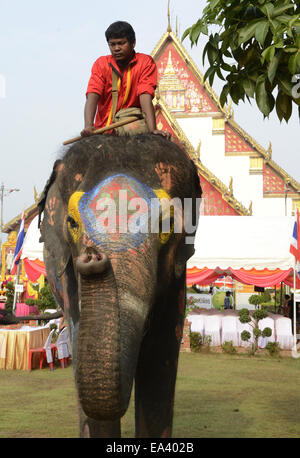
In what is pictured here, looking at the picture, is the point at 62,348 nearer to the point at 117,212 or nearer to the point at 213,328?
the point at 213,328

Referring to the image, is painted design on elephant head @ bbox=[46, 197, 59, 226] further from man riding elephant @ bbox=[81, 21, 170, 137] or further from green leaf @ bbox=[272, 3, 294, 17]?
green leaf @ bbox=[272, 3, 294, 17]

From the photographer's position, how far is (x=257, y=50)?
13.9 feet

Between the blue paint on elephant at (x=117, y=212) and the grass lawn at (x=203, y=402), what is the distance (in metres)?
3.66

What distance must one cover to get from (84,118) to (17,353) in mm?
8358

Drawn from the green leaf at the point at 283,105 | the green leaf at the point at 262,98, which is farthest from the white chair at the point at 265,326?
the green leaf at the point at 262,98

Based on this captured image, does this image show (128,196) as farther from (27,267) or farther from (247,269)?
(27,267)

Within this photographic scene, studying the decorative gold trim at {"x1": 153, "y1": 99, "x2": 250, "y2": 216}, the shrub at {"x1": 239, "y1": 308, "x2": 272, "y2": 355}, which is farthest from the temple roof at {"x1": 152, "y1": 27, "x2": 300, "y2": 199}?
the shrub at {"x1": 239, "y1": 308, "x2": 272, "y2": 355}

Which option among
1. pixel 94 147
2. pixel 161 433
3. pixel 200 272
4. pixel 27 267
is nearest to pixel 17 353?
pixel 27 267

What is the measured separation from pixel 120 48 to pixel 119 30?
10 centimetres

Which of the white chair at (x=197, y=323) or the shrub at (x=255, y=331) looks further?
the white chair at (x=197, y=323)

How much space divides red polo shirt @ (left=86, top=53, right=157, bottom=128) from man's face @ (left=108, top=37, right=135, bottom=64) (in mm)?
59

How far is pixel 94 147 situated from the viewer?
2.91 m

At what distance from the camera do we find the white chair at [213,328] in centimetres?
1382

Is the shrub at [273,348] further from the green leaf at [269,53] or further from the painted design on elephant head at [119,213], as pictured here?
the painted design on elephant head at [119,213]
